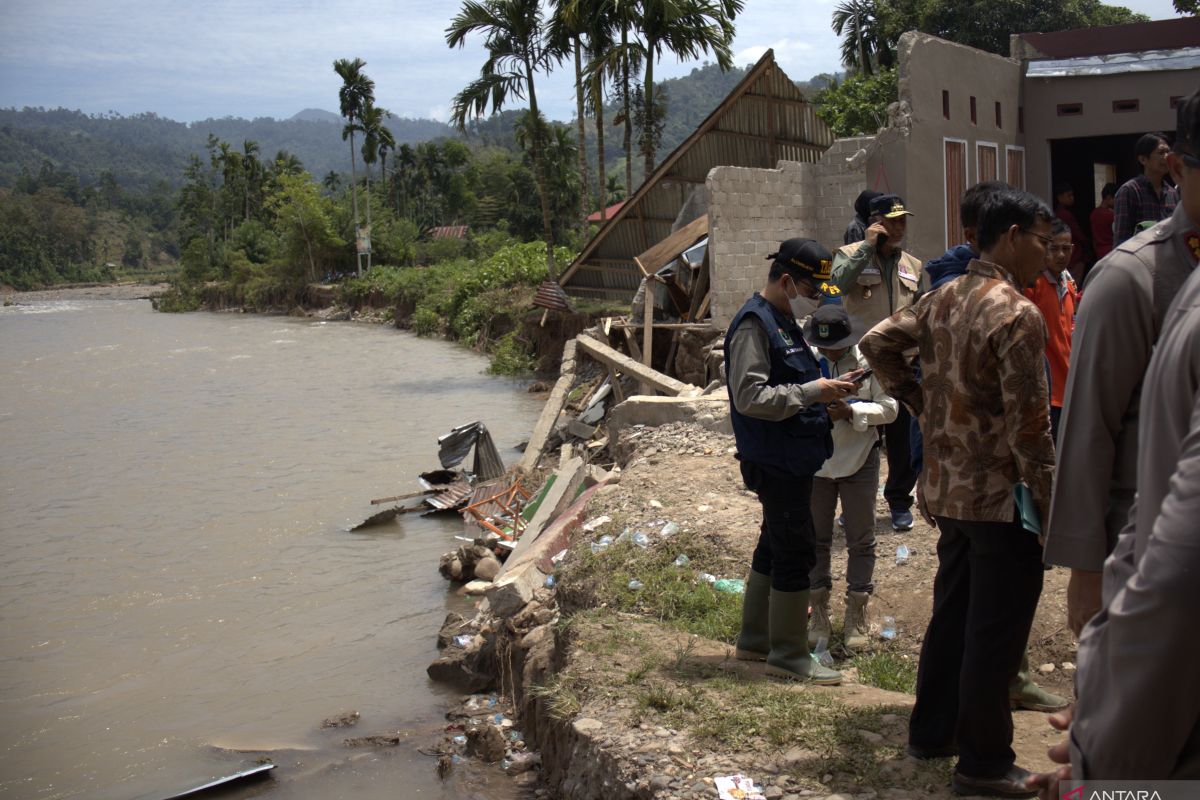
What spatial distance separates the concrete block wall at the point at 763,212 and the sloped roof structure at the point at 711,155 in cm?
417

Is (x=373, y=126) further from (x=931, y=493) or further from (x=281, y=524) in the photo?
(x=931, y=493)

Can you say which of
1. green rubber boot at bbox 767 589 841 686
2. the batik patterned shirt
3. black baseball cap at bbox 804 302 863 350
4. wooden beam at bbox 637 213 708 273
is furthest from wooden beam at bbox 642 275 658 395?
the batik patterned shirt

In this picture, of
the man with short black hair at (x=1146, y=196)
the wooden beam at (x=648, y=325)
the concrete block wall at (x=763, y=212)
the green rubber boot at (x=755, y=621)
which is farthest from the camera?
the wooden beam at (x=648, y=325)

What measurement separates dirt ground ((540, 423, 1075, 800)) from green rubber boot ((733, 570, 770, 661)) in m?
0.06

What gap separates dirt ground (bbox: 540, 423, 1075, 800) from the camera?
135 inches

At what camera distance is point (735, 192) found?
1341 cm

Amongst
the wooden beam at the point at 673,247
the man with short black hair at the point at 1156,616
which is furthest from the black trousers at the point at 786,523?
the wooden beam at the point at 673,247

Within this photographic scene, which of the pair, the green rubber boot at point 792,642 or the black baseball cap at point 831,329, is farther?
the black baseball cap at point 831,329

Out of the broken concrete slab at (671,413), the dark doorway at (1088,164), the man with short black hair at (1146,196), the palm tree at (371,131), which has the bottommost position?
the broken concrete slab at (671,413)

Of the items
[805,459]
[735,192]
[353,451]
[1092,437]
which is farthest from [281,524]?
[1092,437]

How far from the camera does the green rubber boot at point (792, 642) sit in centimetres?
414

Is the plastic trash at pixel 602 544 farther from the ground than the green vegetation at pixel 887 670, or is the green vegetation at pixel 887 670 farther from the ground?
the plastic trash at pixel 602 544

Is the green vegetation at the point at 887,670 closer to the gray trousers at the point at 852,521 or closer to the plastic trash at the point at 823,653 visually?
the plastic trash at the point at 823,653

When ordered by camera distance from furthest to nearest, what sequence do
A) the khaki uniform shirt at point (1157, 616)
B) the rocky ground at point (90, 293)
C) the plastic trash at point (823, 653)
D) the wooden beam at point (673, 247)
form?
1. the rocky ground at point (90, 293)
2. the wooden beam at point (673, 247)
3. the plastic trash at point (823, 653)
4. the khaki uniform shirt at point (1157, 616)
